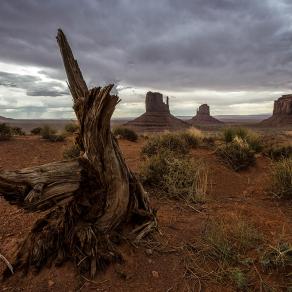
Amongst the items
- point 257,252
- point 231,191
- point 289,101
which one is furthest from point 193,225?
point 289,101

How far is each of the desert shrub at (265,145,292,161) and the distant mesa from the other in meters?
65.0

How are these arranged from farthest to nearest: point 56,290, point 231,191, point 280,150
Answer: point 280,150 < point 231,191 < point 56,290

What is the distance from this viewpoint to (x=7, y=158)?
10586mm

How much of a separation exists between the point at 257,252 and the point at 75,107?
2.90 m

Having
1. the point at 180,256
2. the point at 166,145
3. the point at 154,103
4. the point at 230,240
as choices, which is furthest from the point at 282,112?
the point at 180,256

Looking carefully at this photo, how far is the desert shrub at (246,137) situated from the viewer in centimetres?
1266

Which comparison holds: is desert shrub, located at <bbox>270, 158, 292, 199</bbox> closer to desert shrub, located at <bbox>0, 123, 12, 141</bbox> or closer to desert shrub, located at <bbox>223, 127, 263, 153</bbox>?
desert shrub, located at <bbox>223, 127, 263, 153</bbox>

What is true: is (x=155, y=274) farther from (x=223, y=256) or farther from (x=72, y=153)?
(x=72, y=153)

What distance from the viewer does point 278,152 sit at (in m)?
11.9

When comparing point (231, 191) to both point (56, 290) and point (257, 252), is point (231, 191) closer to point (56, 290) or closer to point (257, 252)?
point (257, 252)

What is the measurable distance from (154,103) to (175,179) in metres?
88.0

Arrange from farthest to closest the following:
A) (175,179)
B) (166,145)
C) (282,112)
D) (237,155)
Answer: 1. (282,112)
2. (166,145)
3. (237,155)
4. (175,179)

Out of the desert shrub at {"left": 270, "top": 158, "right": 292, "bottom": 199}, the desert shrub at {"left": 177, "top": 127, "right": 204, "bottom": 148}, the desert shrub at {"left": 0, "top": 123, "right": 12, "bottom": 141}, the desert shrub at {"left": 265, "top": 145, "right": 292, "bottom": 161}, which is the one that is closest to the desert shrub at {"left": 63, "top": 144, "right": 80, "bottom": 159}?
the desert shrub at {"left": 177, "top": 127, "right": 204, "bottom": 148}

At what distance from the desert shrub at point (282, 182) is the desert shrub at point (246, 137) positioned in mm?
4866
